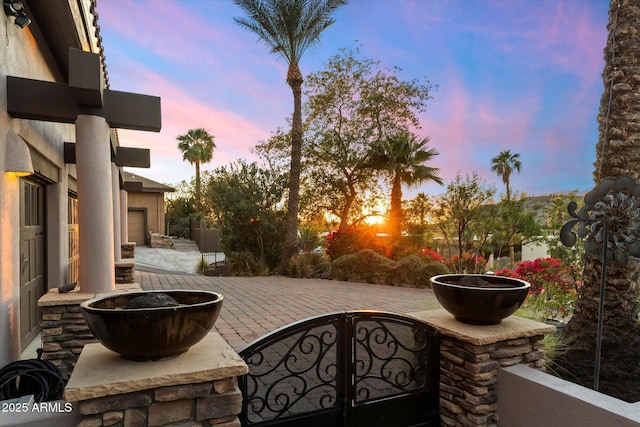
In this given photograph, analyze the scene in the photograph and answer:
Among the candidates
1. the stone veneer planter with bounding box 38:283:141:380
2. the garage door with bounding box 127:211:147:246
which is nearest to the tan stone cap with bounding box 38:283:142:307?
the stone veneer planter with bounding box 38:283:141:380

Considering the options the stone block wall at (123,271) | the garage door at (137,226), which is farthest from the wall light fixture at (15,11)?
the garage door at (137,226)

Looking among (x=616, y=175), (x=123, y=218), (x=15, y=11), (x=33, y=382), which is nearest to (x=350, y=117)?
(x=123, y=218)

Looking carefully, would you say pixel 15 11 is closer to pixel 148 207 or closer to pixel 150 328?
pixel 150 328

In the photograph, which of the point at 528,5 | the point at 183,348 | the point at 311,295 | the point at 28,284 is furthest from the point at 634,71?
the point at 28,284

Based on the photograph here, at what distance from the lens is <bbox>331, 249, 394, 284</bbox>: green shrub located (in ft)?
38.1

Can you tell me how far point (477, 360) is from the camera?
9.43 ft

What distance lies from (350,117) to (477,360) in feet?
54.5

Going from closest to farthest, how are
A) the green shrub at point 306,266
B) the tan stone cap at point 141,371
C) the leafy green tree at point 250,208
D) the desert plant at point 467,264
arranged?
the tan stone cap at point 141,371, the desert plant at point 467,264, the green shrub at point 306,266, the leafy green tree at point 250,208

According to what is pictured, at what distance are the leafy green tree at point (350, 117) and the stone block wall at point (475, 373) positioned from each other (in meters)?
15.0

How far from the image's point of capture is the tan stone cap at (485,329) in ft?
9.48

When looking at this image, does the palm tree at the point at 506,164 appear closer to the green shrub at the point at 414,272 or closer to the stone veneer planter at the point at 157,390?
the green shrub at the point at 414,272

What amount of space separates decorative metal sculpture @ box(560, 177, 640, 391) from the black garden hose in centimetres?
447

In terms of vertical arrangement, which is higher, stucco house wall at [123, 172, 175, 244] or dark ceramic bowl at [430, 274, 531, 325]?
stucco house wall at [123, 172, 175, 244]

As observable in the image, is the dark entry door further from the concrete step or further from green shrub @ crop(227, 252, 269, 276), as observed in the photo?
the concrete step
